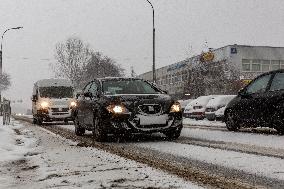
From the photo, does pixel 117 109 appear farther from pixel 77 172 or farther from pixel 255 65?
pixel 255 65

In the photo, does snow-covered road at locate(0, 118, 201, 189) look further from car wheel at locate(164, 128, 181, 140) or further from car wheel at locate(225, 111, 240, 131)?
car wheel at locate(225, 111, 240, 131)

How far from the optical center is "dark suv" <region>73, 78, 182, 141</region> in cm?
1035

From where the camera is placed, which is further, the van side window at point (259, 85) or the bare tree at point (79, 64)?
the bare tree at point (79, 64)

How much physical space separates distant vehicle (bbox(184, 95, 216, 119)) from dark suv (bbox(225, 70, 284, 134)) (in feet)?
33.8

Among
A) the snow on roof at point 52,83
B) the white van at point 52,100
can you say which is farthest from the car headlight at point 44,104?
the snow on roof at point 52,83

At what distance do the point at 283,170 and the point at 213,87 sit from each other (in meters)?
51.1

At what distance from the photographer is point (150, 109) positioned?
10.4 meters

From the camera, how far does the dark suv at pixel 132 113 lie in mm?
10352

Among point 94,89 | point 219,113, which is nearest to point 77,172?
point 94,89

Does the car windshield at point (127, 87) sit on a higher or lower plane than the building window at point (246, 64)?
lower

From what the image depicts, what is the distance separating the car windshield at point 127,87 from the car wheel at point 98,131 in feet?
2.45

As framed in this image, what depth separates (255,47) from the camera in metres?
76.5

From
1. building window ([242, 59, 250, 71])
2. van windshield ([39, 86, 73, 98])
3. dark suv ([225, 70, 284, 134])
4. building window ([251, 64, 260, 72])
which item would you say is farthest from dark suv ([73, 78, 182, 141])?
building window ([251, 64, 260, 72])

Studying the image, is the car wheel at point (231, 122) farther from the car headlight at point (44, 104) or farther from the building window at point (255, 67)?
the building window at point (255, 67)
